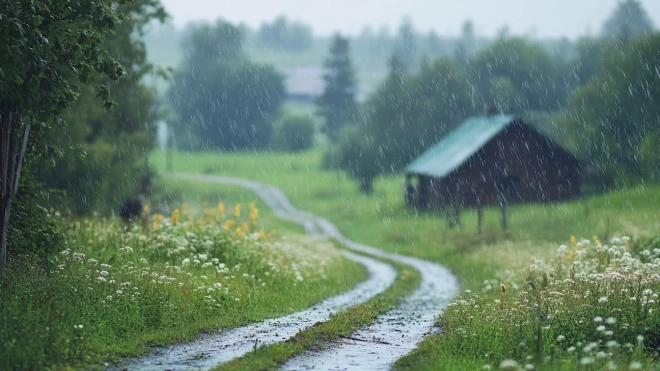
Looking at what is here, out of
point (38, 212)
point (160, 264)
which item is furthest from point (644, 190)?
point (38, 212)

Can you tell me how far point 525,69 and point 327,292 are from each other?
61203 millimetres

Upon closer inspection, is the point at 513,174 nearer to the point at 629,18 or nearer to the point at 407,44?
the point at 629,18

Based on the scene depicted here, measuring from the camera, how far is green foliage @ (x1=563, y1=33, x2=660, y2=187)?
49906 millimetres

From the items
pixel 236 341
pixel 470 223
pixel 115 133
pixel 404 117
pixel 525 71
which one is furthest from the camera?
pixel 525 71

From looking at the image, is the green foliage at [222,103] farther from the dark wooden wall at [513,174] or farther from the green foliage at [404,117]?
the dark wooden wall at [513,174]

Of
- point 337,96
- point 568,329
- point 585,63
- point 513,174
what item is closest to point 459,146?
point 513,174

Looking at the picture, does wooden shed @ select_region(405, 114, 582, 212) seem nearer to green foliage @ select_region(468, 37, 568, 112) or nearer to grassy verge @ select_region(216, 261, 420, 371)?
green foliage @ select_region(468, 37, 568, 112)

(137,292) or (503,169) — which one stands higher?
(503,169)

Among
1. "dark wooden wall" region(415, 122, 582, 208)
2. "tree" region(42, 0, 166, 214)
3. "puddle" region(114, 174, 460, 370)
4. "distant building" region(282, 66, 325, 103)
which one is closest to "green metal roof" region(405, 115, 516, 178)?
"dark wooden wall" region(415, 122, 582, 208)

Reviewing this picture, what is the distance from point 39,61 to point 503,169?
122ft

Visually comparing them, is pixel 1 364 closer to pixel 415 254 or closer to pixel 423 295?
pixel 423 295

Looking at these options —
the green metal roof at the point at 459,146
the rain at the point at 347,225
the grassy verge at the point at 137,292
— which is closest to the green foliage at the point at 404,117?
the rain at the point at 347,225

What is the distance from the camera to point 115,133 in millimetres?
28141

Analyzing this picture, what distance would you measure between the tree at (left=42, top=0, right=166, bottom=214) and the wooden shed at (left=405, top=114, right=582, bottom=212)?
20.4 meters
